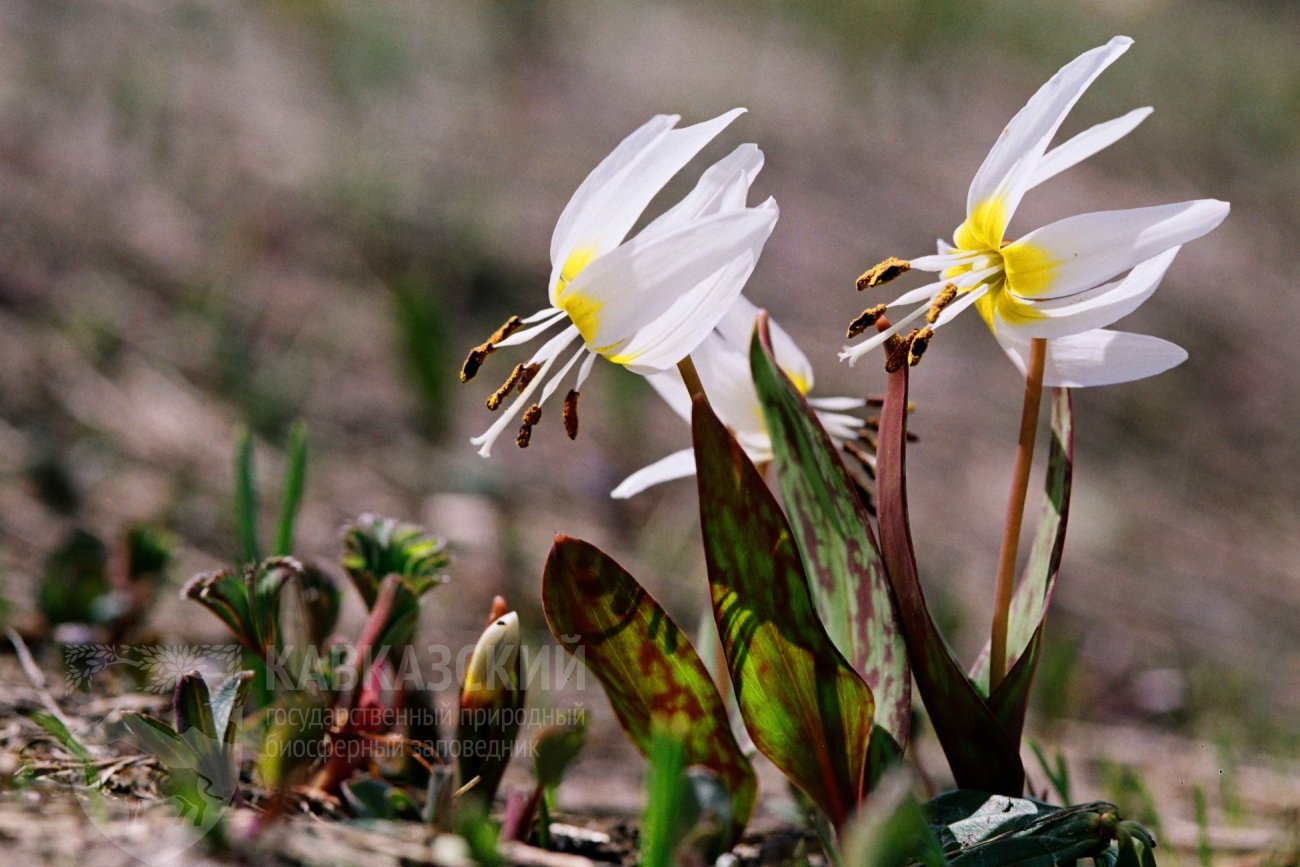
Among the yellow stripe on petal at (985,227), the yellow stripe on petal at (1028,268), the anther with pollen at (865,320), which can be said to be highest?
the yellow stripe on petal at (985,227)

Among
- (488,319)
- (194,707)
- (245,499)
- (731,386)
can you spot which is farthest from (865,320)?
(488,319)

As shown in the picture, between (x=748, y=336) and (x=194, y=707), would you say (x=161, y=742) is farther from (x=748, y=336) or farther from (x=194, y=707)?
(x=748, y=336)

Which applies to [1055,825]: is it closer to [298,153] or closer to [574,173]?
[298,153]

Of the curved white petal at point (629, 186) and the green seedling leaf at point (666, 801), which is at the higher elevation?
the curved white petal at point (629, 186)

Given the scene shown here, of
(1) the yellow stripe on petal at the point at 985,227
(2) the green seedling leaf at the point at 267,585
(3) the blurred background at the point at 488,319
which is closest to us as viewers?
(1) the yellow stripe on petal at the point at 985,227

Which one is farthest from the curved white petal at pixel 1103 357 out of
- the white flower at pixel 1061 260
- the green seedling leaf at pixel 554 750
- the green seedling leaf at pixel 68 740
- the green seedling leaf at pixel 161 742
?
the green seedling leaf at pixel 68 740

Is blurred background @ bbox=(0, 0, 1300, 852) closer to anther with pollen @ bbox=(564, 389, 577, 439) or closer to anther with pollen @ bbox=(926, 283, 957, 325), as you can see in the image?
anther with pollen @ bbox=(564, 389, 577, 439)

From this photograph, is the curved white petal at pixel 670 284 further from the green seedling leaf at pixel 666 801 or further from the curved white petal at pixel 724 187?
the green seedling leaf at pixel 666 801
